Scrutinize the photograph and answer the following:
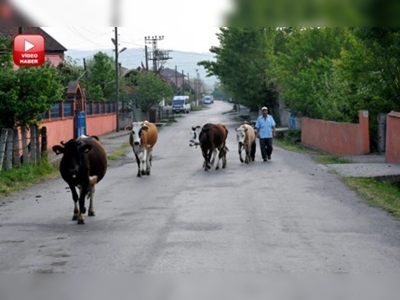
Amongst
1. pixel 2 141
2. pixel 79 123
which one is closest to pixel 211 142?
pixel 2 141

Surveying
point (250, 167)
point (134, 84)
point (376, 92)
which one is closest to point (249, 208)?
point (250, 167)

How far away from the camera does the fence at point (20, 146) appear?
1936cm

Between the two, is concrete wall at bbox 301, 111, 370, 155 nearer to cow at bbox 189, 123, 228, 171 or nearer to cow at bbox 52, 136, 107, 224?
cow at bbox 189, 123, 228, 171

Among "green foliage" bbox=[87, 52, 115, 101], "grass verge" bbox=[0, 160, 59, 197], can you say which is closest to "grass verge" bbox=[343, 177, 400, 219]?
"grass verge" bbox=[0, 160, 59, 197]

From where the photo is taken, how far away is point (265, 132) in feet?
80.0

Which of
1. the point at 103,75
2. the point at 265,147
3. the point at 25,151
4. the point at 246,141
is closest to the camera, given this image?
the point at 25,151

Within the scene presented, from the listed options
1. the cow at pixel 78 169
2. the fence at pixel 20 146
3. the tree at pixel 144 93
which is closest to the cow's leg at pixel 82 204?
the cow at pixel 78 169

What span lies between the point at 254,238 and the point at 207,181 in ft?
28.0

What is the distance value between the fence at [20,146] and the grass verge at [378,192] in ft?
28.8

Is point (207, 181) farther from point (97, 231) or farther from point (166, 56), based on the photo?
point (166, 56)

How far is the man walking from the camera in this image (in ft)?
80.0

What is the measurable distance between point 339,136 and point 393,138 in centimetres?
757

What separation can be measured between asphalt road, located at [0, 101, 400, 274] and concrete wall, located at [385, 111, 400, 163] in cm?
416

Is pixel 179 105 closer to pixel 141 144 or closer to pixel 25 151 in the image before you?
pixel 25 151
